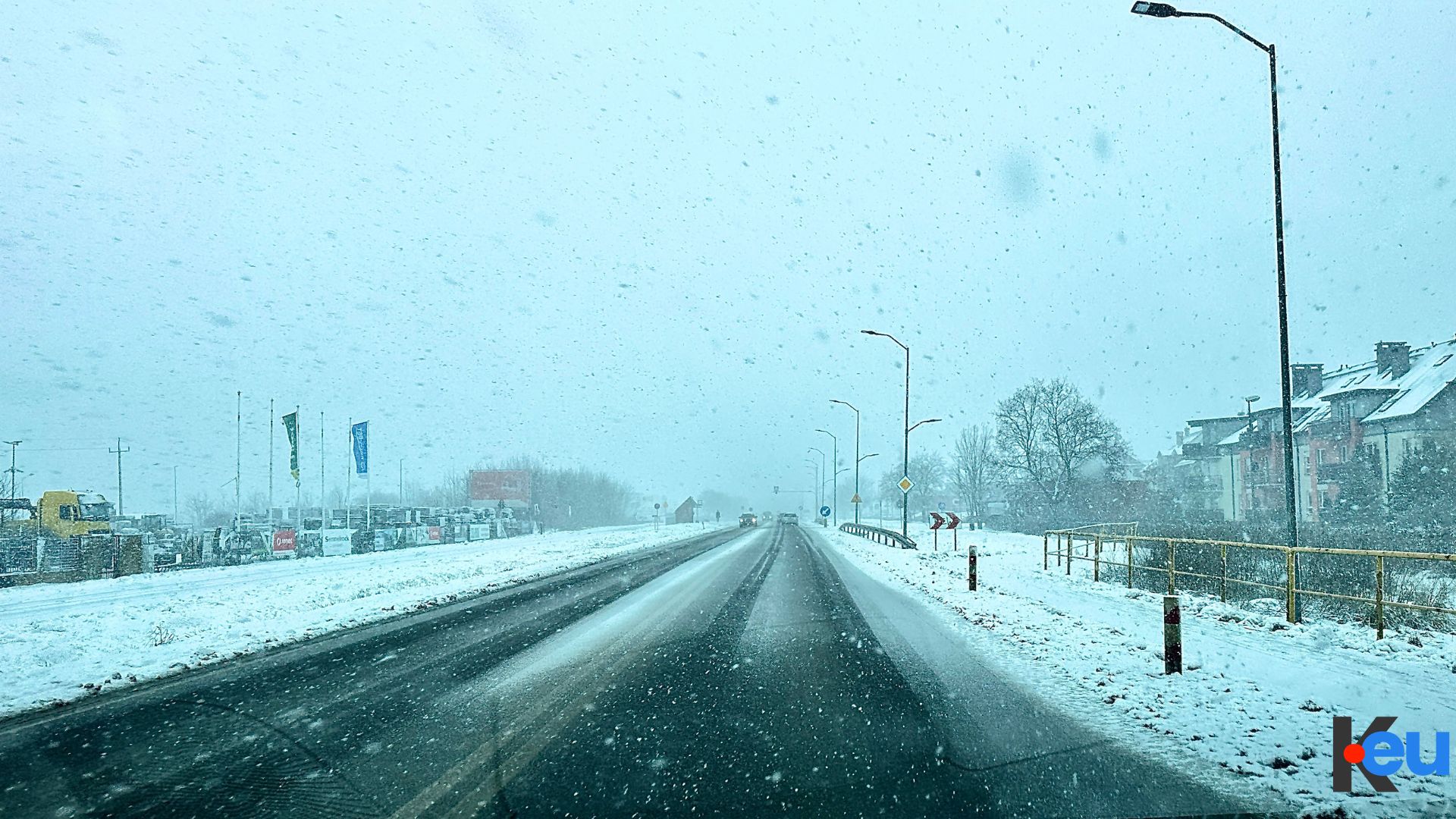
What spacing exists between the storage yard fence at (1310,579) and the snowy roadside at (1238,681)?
1.90ft

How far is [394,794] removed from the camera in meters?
4.51

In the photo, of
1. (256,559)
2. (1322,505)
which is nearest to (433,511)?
(256,559)

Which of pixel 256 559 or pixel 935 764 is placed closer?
pixel 935 764

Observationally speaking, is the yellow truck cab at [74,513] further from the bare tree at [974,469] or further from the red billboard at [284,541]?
the bare tree at [974,469]

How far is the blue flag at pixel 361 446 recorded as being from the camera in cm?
3781

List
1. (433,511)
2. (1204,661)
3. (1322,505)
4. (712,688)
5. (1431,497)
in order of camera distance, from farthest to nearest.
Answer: (433,511) → (1322,505) → (1431,497) → (1204,661) → (712,688)

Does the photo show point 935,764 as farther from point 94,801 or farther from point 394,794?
point 94,801

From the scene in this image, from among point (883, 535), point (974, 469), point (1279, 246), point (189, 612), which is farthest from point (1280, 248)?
point (974, 469)

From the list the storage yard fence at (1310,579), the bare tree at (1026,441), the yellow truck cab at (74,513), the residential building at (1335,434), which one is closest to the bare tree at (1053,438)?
the bare tree at (1026,441)

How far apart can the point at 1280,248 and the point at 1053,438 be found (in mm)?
45253

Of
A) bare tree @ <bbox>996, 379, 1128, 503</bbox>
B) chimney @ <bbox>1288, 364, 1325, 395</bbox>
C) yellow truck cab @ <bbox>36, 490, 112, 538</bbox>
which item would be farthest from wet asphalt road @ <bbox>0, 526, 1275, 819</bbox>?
chimney @ <bbox>1288, 364, 1325, 395</bbox>

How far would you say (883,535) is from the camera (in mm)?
46531

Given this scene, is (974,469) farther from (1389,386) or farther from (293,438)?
(293,438)

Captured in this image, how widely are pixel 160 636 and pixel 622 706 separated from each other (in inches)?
310
